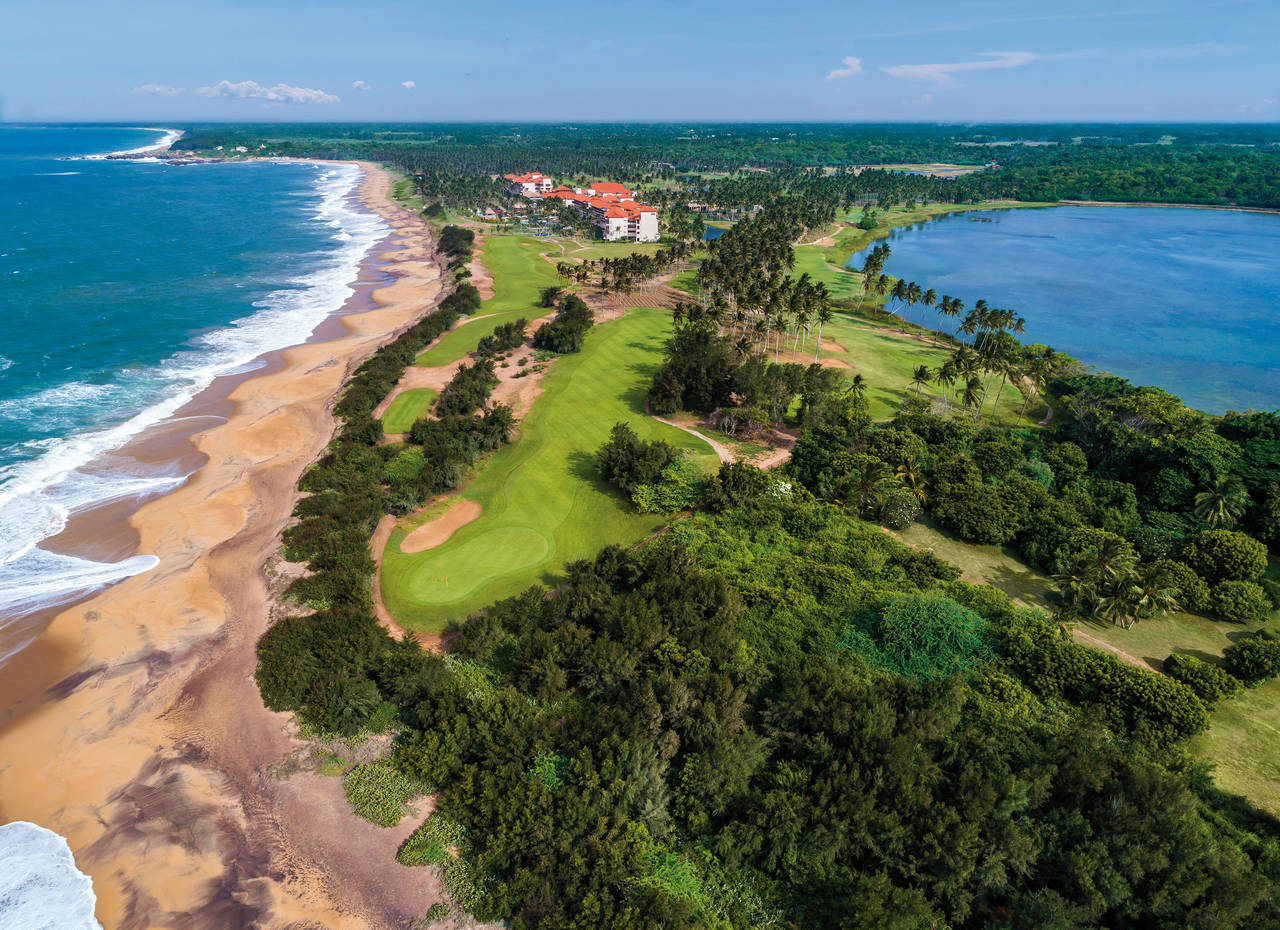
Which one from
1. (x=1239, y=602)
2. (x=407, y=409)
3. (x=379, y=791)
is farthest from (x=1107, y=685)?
(x=407, y=409)

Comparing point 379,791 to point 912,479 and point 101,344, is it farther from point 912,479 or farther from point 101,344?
point 101,344

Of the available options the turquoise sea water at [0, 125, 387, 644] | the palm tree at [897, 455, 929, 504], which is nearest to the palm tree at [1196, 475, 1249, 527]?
the palm tree at [897, 455, 929, 504]

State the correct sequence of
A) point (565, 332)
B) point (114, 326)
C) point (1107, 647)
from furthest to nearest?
point (114, 326), point (565, 332), point (1107, 647)

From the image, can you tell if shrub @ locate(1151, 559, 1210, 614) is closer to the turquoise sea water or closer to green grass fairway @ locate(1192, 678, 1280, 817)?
green grass fairway @ locate(1192, 678, 1280, 817)

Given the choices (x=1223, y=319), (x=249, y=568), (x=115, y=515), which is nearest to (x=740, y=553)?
(x=249, y=568)

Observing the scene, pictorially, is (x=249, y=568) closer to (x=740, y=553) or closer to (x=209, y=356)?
(x=740, y=553)

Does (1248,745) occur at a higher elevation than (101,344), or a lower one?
lower
